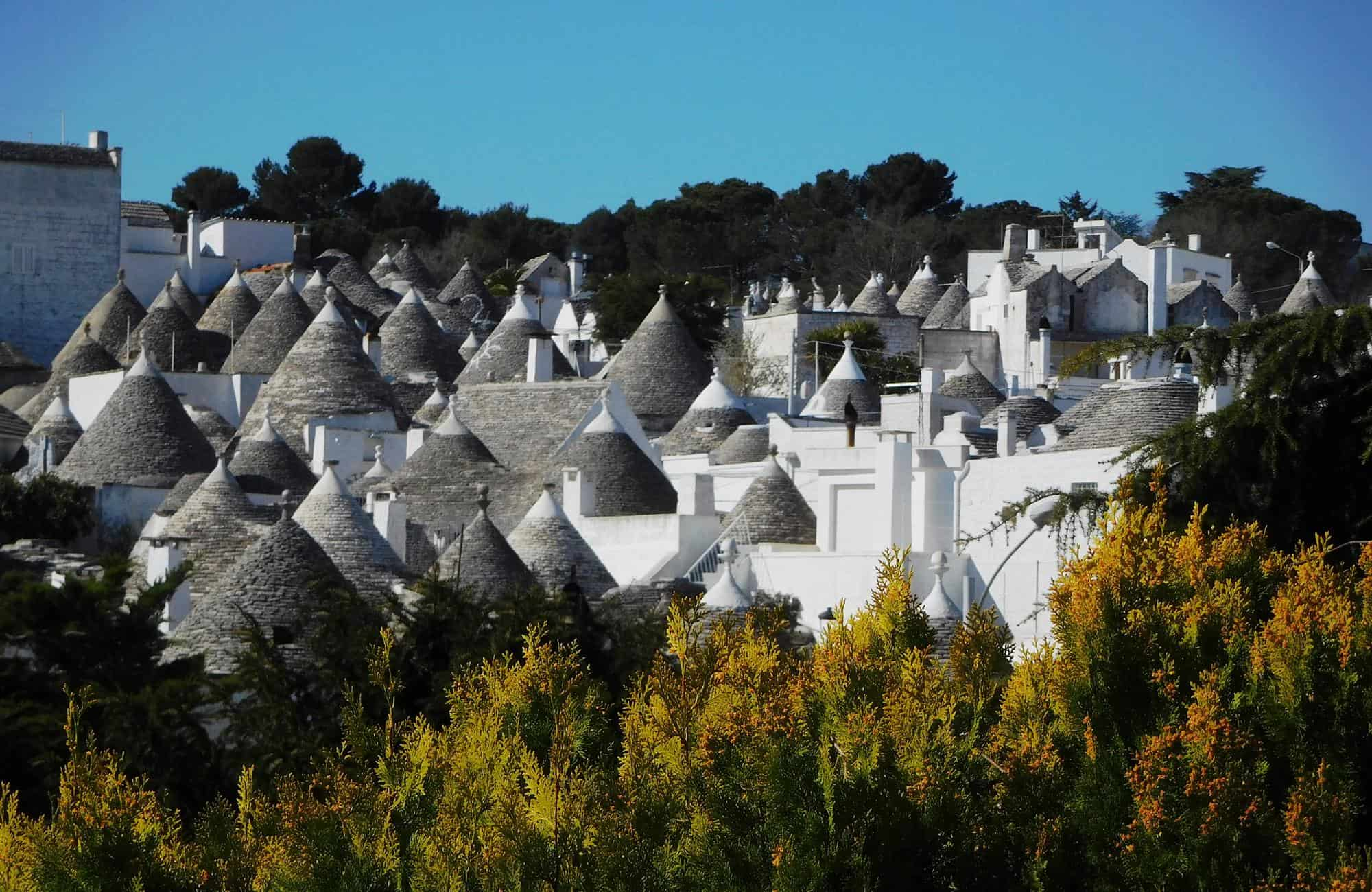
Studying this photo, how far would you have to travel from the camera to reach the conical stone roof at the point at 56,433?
51906 millimetres

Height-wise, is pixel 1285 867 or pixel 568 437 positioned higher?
pixel 568 437

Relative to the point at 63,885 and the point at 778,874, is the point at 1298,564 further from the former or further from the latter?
the point at 63,885

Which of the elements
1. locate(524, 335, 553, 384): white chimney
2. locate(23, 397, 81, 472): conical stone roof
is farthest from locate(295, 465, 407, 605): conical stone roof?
locate(524, 335, 553, 384): white chimney

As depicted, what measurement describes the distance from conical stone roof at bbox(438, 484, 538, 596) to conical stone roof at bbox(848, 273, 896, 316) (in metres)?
35.8

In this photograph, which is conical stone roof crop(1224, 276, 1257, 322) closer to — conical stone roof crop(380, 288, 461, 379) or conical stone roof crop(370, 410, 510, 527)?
conical stone roof crop(380, 288, 461, 379)

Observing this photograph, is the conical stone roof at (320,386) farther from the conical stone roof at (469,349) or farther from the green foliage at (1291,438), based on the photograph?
the green foliage at (1291,438)

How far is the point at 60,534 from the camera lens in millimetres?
46031

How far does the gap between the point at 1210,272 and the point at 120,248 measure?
93.8ft

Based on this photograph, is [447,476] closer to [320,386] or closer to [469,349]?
[320,386]

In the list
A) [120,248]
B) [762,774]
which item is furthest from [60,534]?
[762,774]

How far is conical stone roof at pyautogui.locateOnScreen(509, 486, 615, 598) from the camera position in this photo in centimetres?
3703

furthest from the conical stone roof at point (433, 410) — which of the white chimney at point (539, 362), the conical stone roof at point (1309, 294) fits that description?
the conical stone roof at point (1309, 294)

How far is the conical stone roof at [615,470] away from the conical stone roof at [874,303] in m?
25.5

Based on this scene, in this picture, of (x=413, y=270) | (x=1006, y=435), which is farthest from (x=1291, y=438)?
(x=413, y=270)
